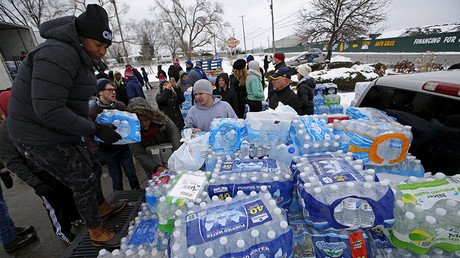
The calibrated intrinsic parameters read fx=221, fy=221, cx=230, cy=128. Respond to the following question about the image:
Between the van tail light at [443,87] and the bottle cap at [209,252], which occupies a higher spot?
the van tail light at [443,87]

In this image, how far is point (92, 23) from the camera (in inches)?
71.3

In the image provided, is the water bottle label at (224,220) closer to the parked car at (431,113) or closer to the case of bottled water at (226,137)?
the case of bottled water at (226,137)

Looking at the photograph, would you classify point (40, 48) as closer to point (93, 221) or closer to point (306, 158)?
point (93, 221)

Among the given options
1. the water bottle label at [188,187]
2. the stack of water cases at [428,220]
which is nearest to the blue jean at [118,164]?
the water bottle label at [188,187]

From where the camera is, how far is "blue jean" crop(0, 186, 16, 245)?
2.70 metres

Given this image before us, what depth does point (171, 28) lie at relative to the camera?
4241 cm

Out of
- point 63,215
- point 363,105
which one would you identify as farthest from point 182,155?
point 363,105

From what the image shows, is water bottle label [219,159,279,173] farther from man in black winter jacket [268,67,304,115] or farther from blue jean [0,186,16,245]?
blue jean [0,186,16,245]

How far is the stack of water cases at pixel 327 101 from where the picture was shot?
6258 millimetres

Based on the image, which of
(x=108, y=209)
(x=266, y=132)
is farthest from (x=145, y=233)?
(x=266, y=132)

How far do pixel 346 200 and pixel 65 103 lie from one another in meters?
2.12

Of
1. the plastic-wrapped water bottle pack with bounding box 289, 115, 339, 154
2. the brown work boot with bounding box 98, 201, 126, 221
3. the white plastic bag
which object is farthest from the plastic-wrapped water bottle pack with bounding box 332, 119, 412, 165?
the brown work boot with bounding box 98, 201, 126, 221

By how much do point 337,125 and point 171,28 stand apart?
46.3m

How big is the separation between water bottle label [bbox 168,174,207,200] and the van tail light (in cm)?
197
